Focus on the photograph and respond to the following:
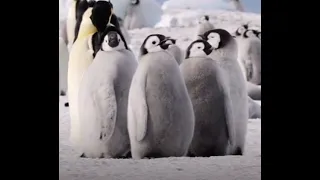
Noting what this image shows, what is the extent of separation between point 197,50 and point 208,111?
0.31m

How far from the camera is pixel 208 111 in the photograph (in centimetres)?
254

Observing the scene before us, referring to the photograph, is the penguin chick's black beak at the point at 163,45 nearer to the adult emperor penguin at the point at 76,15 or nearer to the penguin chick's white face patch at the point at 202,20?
the penguin chick's white face patch at the point at 202,20

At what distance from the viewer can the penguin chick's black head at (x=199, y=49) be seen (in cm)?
259

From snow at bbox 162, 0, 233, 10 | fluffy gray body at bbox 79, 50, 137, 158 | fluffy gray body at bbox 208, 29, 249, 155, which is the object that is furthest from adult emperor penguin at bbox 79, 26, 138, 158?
fluffy gray body at bbox 208, 29, 249, 155

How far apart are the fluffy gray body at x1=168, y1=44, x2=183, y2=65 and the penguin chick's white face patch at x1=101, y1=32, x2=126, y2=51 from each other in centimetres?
24

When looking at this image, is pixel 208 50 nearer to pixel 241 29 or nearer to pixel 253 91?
pixel 241 29

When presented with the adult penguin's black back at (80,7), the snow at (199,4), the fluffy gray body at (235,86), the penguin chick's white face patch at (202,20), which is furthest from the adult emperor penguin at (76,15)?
the fluffy gray body at (235,86)

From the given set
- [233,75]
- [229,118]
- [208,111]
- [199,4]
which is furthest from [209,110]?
[199,4]

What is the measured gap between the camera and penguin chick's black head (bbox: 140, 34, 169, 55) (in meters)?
2.56
